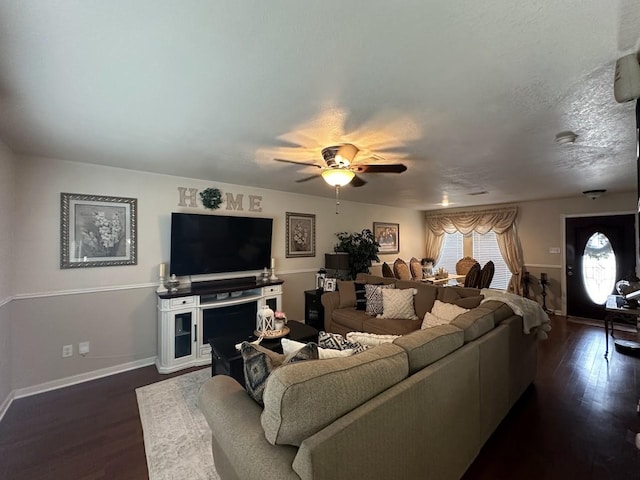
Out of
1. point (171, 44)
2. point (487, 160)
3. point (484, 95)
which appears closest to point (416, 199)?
point (487, 160)

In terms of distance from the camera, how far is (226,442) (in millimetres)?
1268

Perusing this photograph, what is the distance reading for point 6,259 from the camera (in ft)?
A: 8.48

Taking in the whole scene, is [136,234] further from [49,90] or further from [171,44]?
[171,44]

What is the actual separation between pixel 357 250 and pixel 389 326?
2157 mm

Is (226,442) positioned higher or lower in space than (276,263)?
lower

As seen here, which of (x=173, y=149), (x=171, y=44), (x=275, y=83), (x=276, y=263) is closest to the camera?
(x=171, y=44)

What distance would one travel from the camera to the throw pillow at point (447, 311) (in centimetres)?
288

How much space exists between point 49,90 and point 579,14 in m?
2.63

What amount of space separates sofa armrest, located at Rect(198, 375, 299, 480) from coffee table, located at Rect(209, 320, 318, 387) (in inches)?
28.4

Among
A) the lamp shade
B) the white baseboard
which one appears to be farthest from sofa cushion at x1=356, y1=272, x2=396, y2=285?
the white baseboard

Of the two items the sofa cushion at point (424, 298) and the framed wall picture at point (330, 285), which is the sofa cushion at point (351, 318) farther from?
the sofa cushion at point (424, 298)

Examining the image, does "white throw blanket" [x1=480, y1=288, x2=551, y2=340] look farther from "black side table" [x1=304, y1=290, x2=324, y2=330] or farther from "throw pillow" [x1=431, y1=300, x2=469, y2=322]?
"black side table" [x1=304, y1=290, x2=324, y2=330]

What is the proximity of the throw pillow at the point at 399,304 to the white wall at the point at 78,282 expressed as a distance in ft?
8.94

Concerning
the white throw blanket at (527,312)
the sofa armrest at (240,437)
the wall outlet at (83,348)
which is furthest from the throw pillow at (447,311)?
the wall outlet at (83,348)
